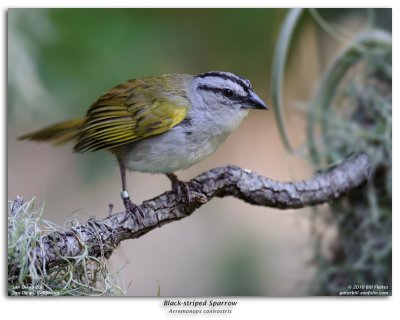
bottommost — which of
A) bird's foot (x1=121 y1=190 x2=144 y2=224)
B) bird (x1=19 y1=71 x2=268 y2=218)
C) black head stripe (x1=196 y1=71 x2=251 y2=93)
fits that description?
bird's foot (x1=121 y1=190 x2=144 y2=224)

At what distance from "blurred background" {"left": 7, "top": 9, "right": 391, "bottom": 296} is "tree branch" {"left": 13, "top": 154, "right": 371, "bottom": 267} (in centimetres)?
14

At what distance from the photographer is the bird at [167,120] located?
1.50 meters

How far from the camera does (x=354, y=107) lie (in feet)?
5.75

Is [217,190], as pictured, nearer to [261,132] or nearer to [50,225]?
[50,225]

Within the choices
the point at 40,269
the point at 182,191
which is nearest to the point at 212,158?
the point at 182,191

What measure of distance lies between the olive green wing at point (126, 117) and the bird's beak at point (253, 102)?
145 millimetres

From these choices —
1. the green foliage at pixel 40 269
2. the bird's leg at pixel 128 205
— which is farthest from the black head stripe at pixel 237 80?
the green foliage at pixel 40 269

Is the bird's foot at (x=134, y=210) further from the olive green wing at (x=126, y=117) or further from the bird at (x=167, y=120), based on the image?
the olive green wing at (x=126, y=117)

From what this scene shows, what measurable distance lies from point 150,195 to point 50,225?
0.57 m

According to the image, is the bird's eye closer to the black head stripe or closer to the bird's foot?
the black head stripe

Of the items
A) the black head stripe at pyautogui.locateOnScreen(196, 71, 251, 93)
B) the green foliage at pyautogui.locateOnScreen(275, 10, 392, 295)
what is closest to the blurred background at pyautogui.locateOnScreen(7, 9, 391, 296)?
the green foliage at pyautogui.locateOnScreen(275, 10, 392, 295)

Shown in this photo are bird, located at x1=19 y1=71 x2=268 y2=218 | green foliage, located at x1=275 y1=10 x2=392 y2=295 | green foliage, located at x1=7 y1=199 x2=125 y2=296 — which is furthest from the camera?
green foliage, located at x1=275 y1=10 x2=392 y2=295

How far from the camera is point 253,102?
1.54m

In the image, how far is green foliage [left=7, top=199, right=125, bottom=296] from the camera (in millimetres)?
1189
